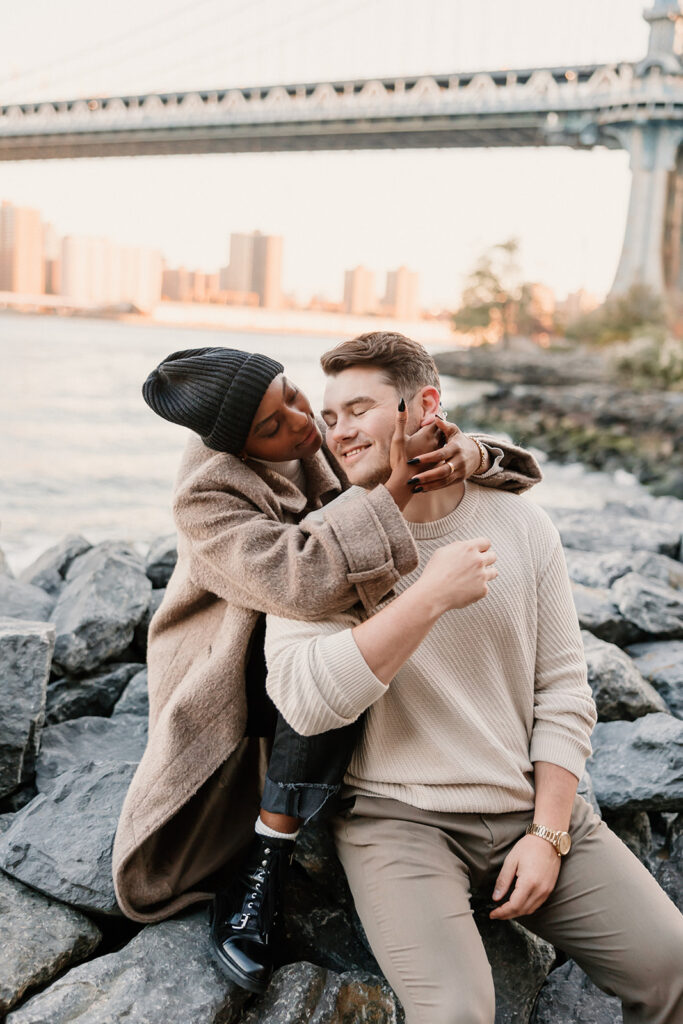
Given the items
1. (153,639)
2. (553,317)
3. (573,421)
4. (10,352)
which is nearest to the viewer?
(153,639)

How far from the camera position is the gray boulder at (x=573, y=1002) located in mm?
1431

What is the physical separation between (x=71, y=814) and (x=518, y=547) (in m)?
0.89

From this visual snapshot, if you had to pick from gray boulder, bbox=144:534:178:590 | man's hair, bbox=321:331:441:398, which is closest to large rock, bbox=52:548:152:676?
gray boulder, bbox=144:534:178:590

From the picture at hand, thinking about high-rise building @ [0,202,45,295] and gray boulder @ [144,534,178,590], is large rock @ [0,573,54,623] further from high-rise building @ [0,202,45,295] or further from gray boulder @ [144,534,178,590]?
high-rise building @ [0,202,45,295]

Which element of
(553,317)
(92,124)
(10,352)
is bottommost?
(10,352)

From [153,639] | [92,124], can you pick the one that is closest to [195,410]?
[153,639]

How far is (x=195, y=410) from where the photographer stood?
1.33 m

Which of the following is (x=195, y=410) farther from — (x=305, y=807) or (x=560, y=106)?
(x=560, y=106)

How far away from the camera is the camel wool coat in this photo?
1.21 m

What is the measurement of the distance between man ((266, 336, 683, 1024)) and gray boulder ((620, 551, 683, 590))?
1554 millimetres

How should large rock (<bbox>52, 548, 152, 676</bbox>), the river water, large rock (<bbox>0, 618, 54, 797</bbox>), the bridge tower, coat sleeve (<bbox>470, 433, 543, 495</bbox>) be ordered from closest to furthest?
coat sleeve (<bbox>470, 433, 543, 495</bbox>), large rock (<bbox>0, 618, 54, 797</bbox>), large rock (<bbox>52, 548, 152, 676</bbox>), the river water, the bridge tower

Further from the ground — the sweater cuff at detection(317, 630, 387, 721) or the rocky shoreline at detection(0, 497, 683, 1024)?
the sweater cuff at detection(317, 630, 387, 721)

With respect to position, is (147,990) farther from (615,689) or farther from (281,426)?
(615,689)

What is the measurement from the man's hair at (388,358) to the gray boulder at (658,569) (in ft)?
5.65
